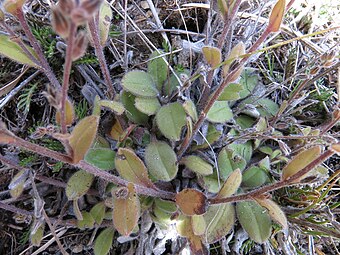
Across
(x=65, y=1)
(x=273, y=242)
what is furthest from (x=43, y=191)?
(x=65, y=1)

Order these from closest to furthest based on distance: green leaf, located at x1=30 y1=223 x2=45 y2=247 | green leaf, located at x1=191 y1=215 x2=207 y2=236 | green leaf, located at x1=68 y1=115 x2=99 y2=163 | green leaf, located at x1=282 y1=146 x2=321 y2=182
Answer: green leaf, located at x1=68 y1=115 x2=99 y2=163, green leaf, located at x1=282 y1=146 x2=321 y2=182, green leaf, located at x1=191 y1=215 x2=207 y2=236, green leaf, located at x1=30 y1=223 x2=45 y2=247

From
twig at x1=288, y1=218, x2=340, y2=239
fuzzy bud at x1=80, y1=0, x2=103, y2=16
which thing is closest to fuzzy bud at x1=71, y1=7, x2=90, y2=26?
Answer: fuzzy bud at x1=80, y1=0, x2=103, y2=16

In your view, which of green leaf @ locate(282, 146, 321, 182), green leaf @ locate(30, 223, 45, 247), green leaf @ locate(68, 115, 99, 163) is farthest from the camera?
green leaf @ locate(30, 223, 45, 247)

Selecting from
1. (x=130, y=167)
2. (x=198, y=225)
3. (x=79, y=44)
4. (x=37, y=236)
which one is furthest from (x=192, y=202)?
(x=79, y=44)

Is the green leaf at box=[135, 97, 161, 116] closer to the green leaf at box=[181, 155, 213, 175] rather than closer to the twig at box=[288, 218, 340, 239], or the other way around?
the green leaf at box=[181, 155, 213, 175]

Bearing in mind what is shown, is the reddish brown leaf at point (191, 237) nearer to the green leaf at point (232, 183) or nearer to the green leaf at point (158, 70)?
the green leaf at point (232, 183)

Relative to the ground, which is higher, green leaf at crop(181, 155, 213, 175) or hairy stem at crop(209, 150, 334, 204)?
hairy stem at crop(209, 150, 334, 204)

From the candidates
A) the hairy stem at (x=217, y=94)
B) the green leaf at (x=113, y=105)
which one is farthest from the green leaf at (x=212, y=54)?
the green leaf at (x=113, y=105)

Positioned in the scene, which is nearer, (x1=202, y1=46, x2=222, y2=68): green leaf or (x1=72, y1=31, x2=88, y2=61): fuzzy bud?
(x1=72, y1=31, x2=88, y2=61): fuzzy bud
